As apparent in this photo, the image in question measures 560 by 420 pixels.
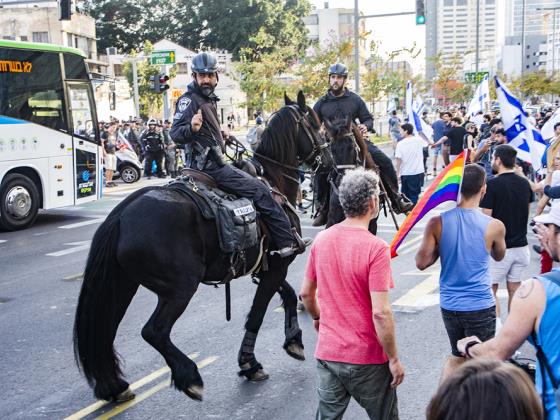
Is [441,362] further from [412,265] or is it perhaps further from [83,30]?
[83,30]

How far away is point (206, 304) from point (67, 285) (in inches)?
94.8

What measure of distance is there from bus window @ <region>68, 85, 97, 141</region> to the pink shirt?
44.1 ft

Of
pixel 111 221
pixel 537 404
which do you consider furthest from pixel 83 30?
pixel 537 404

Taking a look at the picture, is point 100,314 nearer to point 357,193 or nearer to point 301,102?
point 357,193

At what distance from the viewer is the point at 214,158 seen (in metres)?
6.28

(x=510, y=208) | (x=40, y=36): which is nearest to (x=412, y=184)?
(x=510, y=208)

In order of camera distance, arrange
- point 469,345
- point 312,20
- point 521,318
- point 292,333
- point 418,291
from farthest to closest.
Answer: point 312,20, point 418,291, point 292,333, point 469,345, point 521,318

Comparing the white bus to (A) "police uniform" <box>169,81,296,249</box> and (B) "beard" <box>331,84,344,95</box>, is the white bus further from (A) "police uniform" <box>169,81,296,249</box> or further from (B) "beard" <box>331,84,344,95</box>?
(A) "police uniform" <box>169,81,296,249</box>

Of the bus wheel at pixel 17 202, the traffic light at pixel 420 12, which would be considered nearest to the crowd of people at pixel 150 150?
the bus wheel at pixel 17 202

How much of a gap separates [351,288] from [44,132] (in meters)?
13.2

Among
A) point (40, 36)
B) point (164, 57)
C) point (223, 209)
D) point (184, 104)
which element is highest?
point (40, 36)

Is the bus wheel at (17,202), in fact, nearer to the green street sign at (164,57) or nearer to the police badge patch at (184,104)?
the police badge patch at (184,104)

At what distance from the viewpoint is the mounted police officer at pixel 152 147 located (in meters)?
24.5

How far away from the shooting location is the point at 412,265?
10.5 meters
